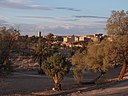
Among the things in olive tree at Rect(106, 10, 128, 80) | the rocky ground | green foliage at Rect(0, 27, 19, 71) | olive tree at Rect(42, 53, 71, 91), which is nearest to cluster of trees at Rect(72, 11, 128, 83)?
olive tree at Rect(106, 10, 128, 80)

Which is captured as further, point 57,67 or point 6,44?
point 57,67

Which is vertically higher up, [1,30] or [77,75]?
[1,30]

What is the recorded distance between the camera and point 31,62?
9312 centimetres

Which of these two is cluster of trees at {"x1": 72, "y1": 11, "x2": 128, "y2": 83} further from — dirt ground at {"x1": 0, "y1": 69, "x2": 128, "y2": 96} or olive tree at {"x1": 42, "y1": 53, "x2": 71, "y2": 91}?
olive tree at {"x1": 42, "y1": 53, "x2": 71, "y2": 91}

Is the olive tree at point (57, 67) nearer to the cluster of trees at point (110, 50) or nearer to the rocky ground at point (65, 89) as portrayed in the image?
the rocky ground at point (65, 89)

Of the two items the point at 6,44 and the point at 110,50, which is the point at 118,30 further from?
the point at 6,44

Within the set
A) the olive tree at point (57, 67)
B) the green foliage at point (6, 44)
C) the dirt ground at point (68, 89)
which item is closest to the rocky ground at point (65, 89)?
the dirt ground at point (68, 89)

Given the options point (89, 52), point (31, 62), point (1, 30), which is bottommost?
point (31, 62)

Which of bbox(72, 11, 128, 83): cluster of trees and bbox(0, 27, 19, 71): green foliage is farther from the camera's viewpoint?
bbox(72, 11, 128, 83): cluster of trees

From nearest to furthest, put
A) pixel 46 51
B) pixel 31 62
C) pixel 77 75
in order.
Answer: pixel 77 75 < pixel 46 51 < pixel 31 62

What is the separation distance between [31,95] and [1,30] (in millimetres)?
7770

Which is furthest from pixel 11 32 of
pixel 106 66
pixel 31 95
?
pixel 106 66

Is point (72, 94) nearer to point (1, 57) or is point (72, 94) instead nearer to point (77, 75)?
point (1, 57)

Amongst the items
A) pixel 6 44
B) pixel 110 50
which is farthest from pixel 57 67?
pixel 110 50
